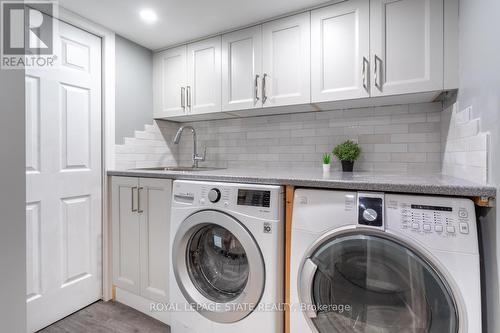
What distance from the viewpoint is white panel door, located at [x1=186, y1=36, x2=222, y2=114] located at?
2.13 metres

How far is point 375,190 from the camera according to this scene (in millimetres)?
1140

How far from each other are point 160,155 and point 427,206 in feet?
7.28

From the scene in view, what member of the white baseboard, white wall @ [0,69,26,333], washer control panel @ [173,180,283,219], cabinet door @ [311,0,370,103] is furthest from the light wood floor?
cabinet door @ [311,0,370,103]

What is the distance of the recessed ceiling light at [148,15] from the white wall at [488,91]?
72.5 inches

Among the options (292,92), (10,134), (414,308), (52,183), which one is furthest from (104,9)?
(414,308)

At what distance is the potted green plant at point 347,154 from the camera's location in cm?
183

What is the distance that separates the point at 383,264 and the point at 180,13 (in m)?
1.96

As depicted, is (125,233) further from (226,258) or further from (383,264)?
(383,264)

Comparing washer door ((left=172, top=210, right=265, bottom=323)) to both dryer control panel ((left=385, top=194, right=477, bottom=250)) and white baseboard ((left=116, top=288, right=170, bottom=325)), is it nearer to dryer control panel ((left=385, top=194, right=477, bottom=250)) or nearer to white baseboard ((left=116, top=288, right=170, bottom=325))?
white baseboard ((left=116, top=288, right=170, bottom=325))

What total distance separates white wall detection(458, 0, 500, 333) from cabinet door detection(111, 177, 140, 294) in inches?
77.5

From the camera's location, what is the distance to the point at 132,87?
228cm

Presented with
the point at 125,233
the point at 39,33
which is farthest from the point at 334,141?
the point at 39,33

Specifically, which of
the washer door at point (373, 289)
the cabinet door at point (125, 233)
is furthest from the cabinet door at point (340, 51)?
the cabinet door at point (125, 233)

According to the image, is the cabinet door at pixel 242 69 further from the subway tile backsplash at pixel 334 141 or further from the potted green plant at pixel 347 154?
the potted green plant at pixel 347 154
